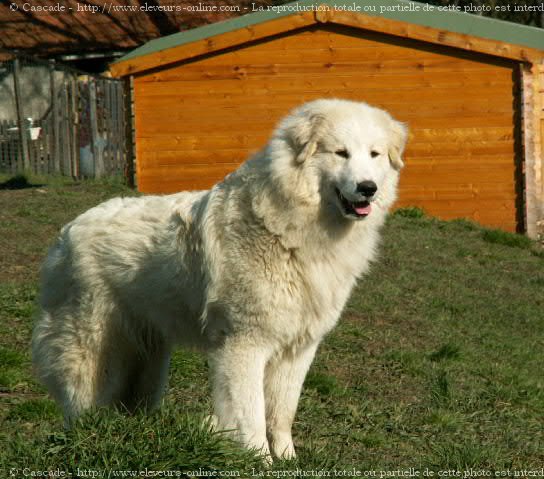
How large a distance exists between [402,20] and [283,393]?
1148cm

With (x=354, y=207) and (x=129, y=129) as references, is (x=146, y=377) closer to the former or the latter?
(x=354, y=207)

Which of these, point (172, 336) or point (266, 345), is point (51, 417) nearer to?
point (172, 336)

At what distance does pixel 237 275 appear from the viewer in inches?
196

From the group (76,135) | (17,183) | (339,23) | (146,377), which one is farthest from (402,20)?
(146,377)

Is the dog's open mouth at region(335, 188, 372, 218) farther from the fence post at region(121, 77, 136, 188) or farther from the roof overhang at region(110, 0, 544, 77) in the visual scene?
the fence post at region(121, 77, 136, 188)

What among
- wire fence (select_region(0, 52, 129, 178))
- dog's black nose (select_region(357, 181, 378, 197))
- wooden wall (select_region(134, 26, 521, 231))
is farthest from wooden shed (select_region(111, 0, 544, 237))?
dog's black nose (select_region(357, 181, 378, 197))

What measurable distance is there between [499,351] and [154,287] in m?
4.39

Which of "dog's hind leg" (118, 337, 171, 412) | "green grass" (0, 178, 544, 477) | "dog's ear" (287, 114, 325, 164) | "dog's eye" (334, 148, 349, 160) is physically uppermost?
"dog's ear" (287, 114, 325, 164)

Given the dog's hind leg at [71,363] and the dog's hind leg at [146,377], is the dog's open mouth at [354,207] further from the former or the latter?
the dog's hind leg at [71,363]

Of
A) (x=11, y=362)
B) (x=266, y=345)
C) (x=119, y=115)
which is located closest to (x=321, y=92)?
(x=119, y=115)

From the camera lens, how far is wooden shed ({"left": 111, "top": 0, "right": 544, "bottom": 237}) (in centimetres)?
1589

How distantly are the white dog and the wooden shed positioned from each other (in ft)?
35.0

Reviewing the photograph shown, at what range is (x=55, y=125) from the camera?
19.3 m

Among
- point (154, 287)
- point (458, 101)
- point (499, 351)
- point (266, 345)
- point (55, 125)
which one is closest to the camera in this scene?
point (266, 345)
